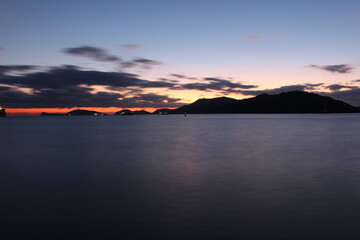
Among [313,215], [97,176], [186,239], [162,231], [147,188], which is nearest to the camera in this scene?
[186,239]

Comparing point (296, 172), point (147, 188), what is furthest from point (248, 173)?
point (147, 188)

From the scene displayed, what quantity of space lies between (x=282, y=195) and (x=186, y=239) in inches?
246

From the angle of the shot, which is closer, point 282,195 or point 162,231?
point 162,231

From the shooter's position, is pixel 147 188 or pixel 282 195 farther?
pixel 147 188

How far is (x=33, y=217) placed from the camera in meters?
10.6

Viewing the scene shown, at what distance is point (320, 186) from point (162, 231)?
30.6 ft

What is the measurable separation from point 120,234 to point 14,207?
5266 millimetres

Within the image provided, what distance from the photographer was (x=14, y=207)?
11.8m

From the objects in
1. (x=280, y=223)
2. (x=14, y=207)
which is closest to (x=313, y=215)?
(x=280, y=223)

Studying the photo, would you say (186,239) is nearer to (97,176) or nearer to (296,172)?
(97,176)

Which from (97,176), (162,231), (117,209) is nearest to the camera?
(162,231)

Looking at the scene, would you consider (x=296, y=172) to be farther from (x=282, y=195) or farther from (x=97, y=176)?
(x=97, y=176)

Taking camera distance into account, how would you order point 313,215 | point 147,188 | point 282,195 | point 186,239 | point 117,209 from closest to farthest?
point 186,239 < point 313,215 < point 117,209 < point 282,195 < point 147,188

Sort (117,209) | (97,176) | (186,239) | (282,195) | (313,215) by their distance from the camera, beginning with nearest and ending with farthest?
(186,239), (313,215), (117,209), (282,195), (97,176)
